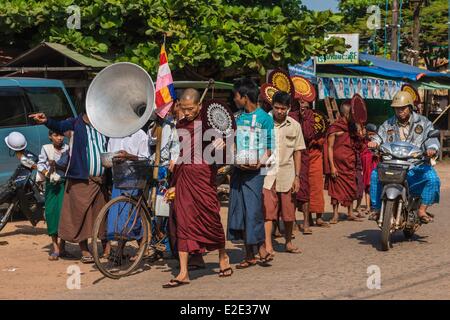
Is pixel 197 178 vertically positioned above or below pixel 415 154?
below

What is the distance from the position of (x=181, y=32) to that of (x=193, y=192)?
735cm

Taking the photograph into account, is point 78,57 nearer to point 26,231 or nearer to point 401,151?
point 26,231

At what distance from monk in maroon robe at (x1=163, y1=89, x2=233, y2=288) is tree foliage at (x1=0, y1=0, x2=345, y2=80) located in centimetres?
659

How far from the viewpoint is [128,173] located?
7.61 m

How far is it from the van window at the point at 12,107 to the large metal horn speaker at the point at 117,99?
13.0 feet

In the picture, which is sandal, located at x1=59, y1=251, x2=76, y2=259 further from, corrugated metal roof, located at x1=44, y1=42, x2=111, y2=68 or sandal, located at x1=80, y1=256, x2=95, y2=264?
corrugated metal roof, located at x1=44, y1=42, x2=111, y2=68

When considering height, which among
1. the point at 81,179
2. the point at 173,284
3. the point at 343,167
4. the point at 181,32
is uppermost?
the point at 181,32

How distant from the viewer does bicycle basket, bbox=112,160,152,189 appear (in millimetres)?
7578

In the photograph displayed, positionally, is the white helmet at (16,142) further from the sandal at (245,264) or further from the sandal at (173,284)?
the sandal at (173,284)

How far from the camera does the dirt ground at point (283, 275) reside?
23.0 feet

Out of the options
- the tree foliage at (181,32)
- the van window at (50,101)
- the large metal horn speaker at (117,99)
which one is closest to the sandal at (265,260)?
the large metal horn speaker at (117,99)

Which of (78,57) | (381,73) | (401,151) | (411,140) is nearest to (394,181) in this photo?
(401,151)

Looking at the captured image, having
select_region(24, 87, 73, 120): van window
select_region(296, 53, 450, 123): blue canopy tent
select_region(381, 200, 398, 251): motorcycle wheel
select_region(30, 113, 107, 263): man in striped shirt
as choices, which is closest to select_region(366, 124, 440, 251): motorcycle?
select_region(381, 200, 398, 251): motorcycle wheel
